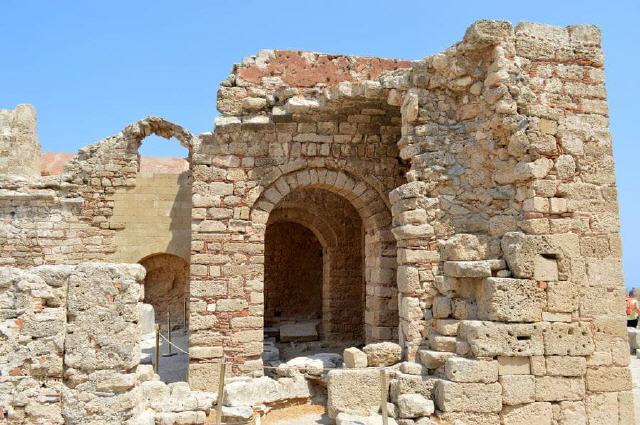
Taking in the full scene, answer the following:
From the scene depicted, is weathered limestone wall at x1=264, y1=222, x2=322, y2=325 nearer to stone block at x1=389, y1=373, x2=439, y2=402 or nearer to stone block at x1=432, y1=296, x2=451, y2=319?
stone block at x1=432, y1=296, x2=451, y2=319

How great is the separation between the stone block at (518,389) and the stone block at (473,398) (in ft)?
0.25

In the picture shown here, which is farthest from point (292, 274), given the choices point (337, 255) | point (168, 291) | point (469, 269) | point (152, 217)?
point (469, 269)

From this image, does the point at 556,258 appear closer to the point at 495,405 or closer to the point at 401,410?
the point at 495,405

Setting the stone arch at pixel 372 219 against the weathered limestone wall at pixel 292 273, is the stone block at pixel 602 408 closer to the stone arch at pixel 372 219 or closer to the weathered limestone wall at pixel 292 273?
the stone arch at pixel 372 219

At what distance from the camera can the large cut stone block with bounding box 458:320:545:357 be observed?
5504mm

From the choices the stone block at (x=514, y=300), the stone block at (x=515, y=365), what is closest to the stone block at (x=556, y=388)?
the stone block at (x=515, y=365)

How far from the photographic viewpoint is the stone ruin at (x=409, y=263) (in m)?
4.41

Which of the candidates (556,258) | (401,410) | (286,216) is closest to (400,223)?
(556,258)

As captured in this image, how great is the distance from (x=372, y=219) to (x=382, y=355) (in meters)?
2.59

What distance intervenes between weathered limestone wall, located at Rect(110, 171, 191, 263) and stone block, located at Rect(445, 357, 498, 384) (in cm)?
839

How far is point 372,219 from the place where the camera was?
327 inches

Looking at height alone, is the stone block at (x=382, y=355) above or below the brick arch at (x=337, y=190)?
below

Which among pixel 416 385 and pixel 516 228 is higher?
pixel 516 228

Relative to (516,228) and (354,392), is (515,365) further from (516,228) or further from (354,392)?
(354,392)
